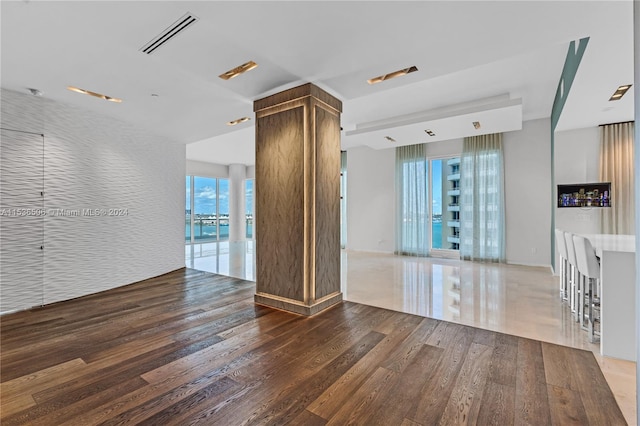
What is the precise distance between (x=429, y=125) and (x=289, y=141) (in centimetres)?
355

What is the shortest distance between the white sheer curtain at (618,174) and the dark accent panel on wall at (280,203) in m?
5.58

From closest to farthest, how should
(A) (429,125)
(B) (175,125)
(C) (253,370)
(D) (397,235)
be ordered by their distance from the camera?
(C) (253,370) → (B) (175,125) → (A) (429,125) → (D) (397,235)

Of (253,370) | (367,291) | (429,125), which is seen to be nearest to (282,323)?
(253,370)

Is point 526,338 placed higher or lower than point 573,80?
lower

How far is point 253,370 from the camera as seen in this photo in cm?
219

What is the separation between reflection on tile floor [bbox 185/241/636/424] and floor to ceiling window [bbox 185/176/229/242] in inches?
164

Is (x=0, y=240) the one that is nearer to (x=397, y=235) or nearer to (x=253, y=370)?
(x=253, y=370)

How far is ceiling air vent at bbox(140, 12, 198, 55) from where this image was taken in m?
2.22

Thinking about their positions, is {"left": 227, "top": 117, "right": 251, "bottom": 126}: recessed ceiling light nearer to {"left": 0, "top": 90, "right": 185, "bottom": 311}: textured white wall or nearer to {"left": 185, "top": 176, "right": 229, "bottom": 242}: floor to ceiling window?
{"left": 0, "top": 90, "right": 185, "bottom": 311}: textured white wall

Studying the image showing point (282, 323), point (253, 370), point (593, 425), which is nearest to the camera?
point (593, 425)

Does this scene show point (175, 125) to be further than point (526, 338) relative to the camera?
Yes

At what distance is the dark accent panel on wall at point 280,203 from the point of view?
135 inches

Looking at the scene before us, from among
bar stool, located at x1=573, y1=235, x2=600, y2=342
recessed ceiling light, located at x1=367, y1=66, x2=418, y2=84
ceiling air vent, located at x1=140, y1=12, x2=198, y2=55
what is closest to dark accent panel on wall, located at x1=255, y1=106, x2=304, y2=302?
recessed ceiling light, located at x1=367, y1=66, x2=418, y2=84

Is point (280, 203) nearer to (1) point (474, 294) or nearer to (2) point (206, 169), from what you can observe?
(1) point (474, 294)
